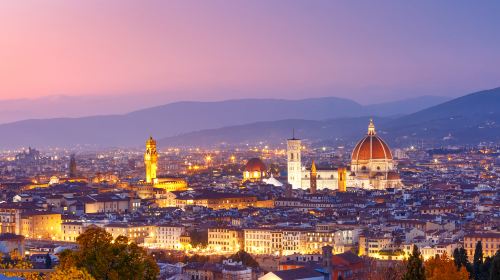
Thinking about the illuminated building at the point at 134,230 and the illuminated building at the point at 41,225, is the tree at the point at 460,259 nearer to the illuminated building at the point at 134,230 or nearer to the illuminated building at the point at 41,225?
the illuminated building at the point at 134,230

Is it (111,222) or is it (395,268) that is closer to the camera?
(395,268)

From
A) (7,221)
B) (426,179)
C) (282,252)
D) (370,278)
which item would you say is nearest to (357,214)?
(282,252)

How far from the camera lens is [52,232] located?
7175 centimetres

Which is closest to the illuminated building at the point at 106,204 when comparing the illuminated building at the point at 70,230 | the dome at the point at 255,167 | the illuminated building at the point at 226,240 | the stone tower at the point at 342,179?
the illuminated building at the point at 70,230

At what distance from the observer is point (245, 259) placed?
5684 cm

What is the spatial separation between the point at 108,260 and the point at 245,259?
2834 centimetres

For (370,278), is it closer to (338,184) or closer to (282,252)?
(282,252)

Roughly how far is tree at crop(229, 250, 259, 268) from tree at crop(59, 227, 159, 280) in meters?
26.1

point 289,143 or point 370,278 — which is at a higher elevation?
point 289,143

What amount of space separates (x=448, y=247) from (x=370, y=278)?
9546 mm

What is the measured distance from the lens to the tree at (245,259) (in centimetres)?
5579

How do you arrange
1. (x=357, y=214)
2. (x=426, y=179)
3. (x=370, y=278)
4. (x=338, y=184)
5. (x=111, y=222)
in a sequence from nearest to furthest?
(x=370, y=278), (x=111, y=222), (x=357, y=214), (x=338, y=184), (x=426, y=179)

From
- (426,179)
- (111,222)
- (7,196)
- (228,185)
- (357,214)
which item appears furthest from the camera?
(426,179)

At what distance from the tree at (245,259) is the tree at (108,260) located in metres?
26.1
